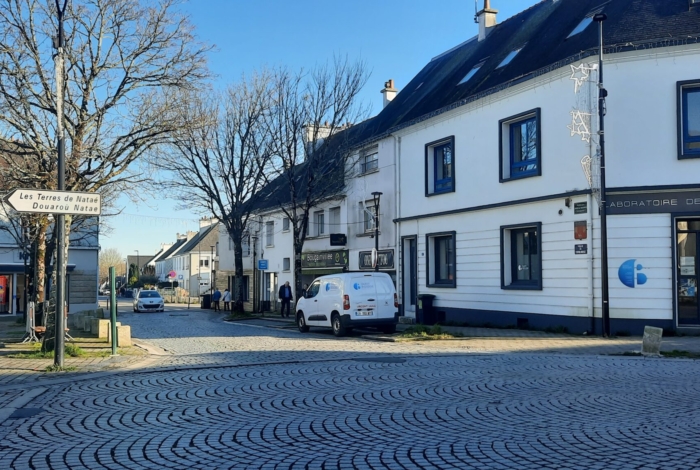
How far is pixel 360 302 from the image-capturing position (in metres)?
19.6

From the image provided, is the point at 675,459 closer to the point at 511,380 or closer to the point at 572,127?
the point at 511,380

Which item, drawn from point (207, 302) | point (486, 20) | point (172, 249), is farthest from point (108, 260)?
point (486, 20)

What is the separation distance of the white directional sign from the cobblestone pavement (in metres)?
3.07

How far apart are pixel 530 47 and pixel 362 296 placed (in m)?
10.8

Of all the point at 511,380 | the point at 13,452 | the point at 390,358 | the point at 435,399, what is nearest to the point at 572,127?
the point at 390,358

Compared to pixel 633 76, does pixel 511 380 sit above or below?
below

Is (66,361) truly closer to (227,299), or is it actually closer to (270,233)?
(270,233)

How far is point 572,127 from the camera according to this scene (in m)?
18.4

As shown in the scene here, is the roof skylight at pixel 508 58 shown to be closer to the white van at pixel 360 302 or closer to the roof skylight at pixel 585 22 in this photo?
the roof skylight at pixel 585 22

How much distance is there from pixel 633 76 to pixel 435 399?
12.8 meters

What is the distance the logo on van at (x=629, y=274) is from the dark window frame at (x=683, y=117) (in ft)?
9.68

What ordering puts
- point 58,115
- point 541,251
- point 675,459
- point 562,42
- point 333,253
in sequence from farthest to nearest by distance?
point 333,253
point 562,42
point 541,251
point 58,115
point 675,459

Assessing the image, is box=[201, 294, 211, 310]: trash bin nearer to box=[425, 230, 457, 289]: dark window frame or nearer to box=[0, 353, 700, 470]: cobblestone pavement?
box=[425, 230, 457, 289]: dark window frame

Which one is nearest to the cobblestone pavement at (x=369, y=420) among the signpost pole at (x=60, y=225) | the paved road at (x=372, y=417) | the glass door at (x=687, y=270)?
the paved road at (x=372, y=417)
